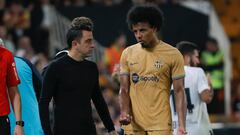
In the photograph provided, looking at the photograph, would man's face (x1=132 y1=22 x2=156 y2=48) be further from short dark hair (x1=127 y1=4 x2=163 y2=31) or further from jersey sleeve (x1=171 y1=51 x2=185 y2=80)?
jersey sleeve (x1=171 y1=51 x2=185 y2=80)

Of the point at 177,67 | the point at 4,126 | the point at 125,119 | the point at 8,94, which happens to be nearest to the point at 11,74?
the point at 8,94

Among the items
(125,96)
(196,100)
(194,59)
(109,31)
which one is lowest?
(196,100)

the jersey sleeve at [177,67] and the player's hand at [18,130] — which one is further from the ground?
the jersey sleeve at [177,67]

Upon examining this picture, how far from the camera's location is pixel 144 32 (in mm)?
10055

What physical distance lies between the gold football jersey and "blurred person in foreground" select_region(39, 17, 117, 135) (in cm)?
55

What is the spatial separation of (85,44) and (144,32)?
0.66 m

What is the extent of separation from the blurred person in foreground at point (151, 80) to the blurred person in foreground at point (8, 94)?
1.14m

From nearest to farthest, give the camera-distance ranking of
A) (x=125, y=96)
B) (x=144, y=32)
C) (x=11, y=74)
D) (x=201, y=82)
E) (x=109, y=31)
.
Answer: (x=11, y=74) → (x=144, y=32) → (x=125, y=96) → (x=201, y=82) → (x=109, y=31)

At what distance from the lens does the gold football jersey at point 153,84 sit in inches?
396

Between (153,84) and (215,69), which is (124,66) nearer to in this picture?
(153,84)

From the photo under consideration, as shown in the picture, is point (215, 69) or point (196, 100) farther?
point (215, 69)

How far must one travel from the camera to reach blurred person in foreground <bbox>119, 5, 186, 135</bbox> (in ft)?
33.0

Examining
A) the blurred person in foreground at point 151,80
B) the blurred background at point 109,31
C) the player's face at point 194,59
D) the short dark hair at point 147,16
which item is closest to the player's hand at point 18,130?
the blurred person in foreground at point 151,80

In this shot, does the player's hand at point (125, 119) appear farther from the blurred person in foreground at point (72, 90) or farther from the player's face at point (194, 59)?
the player's face at point (194, 59)
